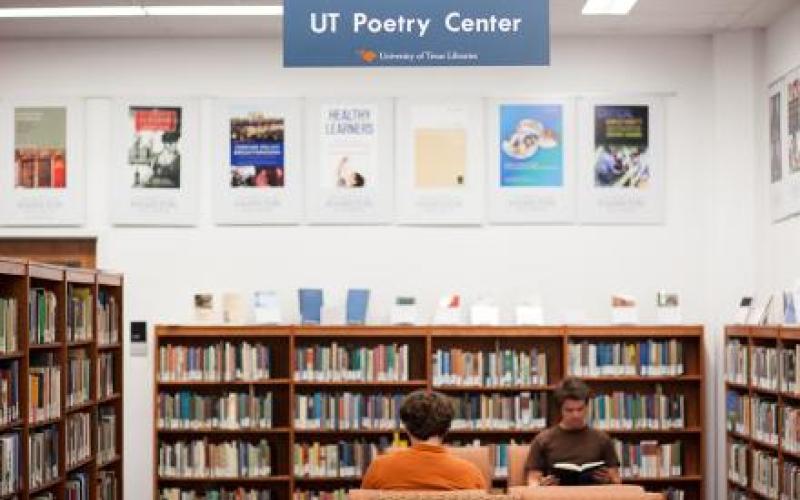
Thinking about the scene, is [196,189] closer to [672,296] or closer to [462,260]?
[462,260]

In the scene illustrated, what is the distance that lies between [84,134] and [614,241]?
4442 millimetres

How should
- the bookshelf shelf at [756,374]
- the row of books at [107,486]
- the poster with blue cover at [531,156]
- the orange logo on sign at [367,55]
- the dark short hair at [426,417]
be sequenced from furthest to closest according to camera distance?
the poster with blue cover at [531,156] → the row of books at [107,486] → the bookshelf shelf at [756,374] → the orange logo on sign at [367,55] → the dark short hair at [426,417]

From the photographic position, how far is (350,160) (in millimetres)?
10281

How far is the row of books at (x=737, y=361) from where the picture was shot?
9070 mm

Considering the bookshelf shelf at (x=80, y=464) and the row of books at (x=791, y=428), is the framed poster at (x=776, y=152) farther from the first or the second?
the bookshelf shelf at (x=80, y=464)

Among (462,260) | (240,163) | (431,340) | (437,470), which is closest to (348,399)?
(431,340)

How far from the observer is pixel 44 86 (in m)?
10.3

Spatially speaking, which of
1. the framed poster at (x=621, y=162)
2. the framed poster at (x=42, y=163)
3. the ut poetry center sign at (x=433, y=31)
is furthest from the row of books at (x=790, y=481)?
the framed poster at (x=42, y=163)

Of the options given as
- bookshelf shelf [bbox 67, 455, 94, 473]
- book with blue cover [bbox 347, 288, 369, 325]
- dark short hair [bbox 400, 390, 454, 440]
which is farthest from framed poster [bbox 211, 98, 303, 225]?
dark short hair [bbox 400, 390, 454, 440]

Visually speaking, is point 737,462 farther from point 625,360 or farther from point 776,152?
point 776,152

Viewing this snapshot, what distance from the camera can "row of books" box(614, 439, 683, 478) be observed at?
978 centimetres

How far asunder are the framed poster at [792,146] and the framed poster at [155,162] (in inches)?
182

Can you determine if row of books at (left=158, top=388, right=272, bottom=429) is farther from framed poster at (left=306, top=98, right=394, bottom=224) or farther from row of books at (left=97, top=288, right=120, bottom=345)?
framed poster at (left=306, top=98, right=394, bottom=224)

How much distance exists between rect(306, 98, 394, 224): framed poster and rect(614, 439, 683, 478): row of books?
8.77 ft
